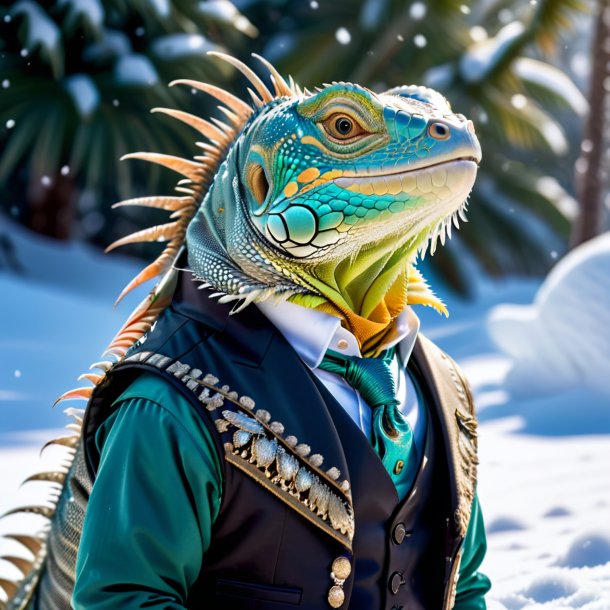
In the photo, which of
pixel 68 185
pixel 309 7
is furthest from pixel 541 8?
pixel 68 185

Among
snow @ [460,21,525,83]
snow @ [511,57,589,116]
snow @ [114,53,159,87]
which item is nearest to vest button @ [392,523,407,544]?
snow @ [114,53,159,87]

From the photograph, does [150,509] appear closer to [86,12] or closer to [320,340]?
[320,340]

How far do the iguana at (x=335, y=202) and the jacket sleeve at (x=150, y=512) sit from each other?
0.72ft

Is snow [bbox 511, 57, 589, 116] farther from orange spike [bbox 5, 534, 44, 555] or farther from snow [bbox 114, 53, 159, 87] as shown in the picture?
orange spike [bbox 5, 534, 44, 555]

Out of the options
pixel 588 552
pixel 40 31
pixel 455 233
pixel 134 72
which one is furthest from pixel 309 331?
pixel 455 233

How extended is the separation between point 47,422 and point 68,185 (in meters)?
5.72

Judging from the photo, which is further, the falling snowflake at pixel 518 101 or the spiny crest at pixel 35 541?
the falling snowflake at pixel 518 101

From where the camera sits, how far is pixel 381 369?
5.58 ft

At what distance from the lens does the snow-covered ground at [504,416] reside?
3.47 metres

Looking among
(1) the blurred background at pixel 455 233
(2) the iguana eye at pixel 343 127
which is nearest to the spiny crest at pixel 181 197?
(2) the iguana eye at pixel 343 127

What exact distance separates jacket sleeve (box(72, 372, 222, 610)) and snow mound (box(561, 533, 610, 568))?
2.21 meters

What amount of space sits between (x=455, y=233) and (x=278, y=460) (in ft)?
37.9

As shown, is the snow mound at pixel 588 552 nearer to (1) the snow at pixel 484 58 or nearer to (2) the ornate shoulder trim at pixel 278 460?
(2) the ornate shoulder trim at pixel 278 460

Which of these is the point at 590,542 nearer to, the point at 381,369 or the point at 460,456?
the point at 460,456
